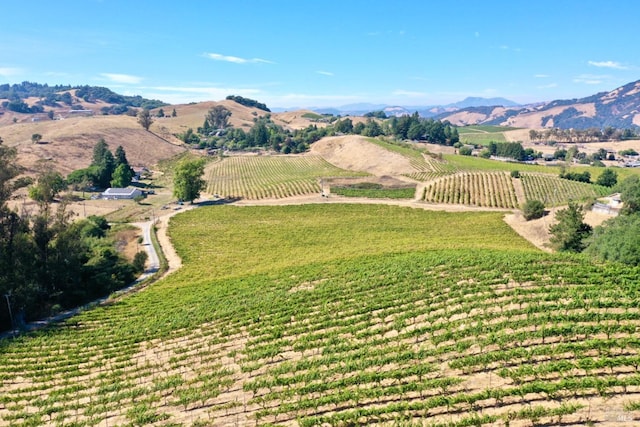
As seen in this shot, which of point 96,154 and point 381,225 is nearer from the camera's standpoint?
point 381,225

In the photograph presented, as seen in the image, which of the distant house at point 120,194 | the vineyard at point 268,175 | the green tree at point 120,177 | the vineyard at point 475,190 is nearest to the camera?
the vineyard at point 475,190

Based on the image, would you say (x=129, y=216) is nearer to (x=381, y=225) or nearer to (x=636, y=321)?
(x=381, y=225)

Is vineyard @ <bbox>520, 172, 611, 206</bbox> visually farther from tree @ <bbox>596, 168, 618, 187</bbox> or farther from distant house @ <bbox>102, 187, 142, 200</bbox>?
distant house @ <bbox>102, 187, 142, 200</bbox>

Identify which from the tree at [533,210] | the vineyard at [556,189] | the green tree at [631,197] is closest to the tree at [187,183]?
the tree at [533,210]

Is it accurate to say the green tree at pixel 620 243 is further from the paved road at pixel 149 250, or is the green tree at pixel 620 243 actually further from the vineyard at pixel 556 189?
the paved road at pixel 149 250

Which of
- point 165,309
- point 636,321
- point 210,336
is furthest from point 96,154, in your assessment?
point 636,321

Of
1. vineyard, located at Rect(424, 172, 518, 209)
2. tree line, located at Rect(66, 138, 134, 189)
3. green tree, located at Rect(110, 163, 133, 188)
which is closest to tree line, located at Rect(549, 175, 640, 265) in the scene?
vineyard, located at Rect(424, 172, 518, 209)
